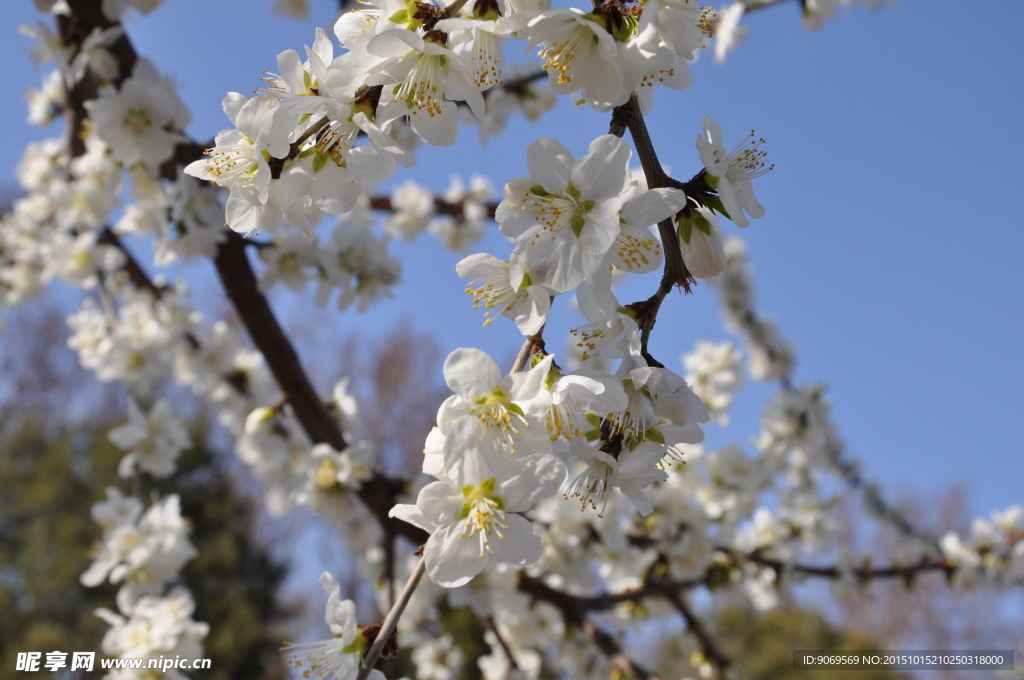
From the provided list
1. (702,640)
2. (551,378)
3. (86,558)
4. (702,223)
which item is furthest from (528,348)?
(86,558)

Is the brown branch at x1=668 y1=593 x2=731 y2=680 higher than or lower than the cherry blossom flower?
lower

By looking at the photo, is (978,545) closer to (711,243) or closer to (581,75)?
(711,243)

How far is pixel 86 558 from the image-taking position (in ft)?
25.0

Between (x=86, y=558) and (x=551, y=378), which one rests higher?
(x=551, y=378)

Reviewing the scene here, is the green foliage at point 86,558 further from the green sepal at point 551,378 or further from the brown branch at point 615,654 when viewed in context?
the green sepal at point 551,378

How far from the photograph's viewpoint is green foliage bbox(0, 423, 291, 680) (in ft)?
27.4

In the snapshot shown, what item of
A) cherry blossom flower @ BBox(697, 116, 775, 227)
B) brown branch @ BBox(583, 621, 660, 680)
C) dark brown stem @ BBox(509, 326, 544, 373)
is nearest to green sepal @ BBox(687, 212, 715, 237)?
cherry blossom flower @ BBox(697, 116, 775, 227)

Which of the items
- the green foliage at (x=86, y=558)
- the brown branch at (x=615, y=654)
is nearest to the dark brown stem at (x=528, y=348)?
the brown branch at (x=615, y=654)

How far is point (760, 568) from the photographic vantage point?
2.62 m

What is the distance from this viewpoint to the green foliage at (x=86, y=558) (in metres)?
8.36

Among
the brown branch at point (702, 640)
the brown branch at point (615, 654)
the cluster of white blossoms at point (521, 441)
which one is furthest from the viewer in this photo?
the brown branch at point (702, 640)

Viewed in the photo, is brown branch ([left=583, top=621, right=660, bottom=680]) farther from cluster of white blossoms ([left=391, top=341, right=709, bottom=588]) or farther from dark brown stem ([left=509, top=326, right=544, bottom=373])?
dark brown stem ([left=509, top=326, right=544, bottom=373])

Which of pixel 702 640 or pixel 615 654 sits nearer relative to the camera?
pixel 615 654

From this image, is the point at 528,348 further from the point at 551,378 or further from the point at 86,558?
the point at 86,558
